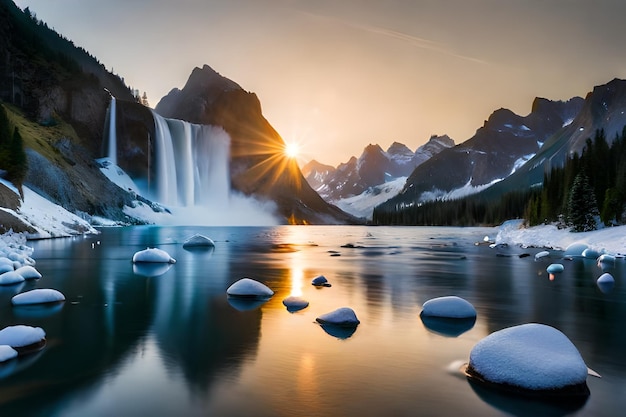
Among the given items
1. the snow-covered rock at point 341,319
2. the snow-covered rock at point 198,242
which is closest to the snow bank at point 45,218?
the snow-covered rock at point 198,242

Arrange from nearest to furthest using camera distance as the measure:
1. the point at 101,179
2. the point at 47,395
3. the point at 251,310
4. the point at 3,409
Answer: the point at 3,409
the point at 47,395
the point at 251,310
the point at 101,179

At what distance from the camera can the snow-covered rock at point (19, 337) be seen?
1157 cm

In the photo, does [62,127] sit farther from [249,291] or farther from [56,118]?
[249,291]

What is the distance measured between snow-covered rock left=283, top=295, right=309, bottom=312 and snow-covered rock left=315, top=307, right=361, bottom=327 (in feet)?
8.86

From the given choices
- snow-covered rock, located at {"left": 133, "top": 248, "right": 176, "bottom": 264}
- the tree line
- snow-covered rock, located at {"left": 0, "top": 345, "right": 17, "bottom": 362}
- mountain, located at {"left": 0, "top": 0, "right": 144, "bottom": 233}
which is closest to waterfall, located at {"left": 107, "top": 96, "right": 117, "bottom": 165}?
mountain, located at {"left": 0, "top": 0, "right": 144, "bottom": 233}

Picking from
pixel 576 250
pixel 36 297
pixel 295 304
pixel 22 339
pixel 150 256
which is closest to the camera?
pixel 22 339

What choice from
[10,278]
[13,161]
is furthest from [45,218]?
[10,278]

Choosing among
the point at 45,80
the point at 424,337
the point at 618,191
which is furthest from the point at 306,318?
the point at 45,80

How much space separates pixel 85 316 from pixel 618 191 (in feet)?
223

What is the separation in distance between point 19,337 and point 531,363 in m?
12.9

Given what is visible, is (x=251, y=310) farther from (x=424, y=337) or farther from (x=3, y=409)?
(x=3, y=409)

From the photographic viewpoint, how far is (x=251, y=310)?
17922mm

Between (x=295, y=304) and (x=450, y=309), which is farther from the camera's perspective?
(x=295, y=304)

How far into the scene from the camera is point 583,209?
60.3 metres
